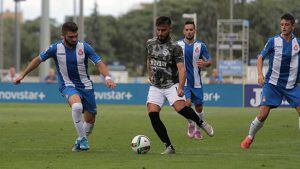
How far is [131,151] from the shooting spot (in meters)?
15.3

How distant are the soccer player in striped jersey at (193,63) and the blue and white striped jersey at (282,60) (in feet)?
10.5

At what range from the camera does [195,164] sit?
41.8ft

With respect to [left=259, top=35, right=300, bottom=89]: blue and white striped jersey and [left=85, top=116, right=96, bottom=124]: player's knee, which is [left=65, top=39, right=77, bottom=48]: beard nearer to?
[left=85, top=116, right=96, bottom=124]: player's knee

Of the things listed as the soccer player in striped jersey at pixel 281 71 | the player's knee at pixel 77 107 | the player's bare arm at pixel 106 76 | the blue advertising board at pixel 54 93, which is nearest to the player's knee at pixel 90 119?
the player's knee at pixel 77 107

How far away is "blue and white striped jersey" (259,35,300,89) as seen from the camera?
15195mm

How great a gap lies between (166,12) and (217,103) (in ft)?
204

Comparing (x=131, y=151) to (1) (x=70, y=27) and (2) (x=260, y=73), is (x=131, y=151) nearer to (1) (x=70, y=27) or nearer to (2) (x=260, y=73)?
(1) (x=70, y=27)

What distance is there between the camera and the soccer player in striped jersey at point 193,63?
18.7 meters

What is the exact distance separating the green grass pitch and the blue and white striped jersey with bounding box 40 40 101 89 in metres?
1.28

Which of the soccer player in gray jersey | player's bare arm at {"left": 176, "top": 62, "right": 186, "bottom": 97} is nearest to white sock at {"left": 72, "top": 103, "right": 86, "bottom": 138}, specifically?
the soccer player in gray jersey

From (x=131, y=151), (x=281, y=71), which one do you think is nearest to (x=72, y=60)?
(x=131, y=151)

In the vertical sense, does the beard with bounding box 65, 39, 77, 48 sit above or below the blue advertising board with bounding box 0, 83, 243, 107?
above

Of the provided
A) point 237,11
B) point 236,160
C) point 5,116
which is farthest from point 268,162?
point 237,11

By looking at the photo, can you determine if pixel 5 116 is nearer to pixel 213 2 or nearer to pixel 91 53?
pixel 91 53
